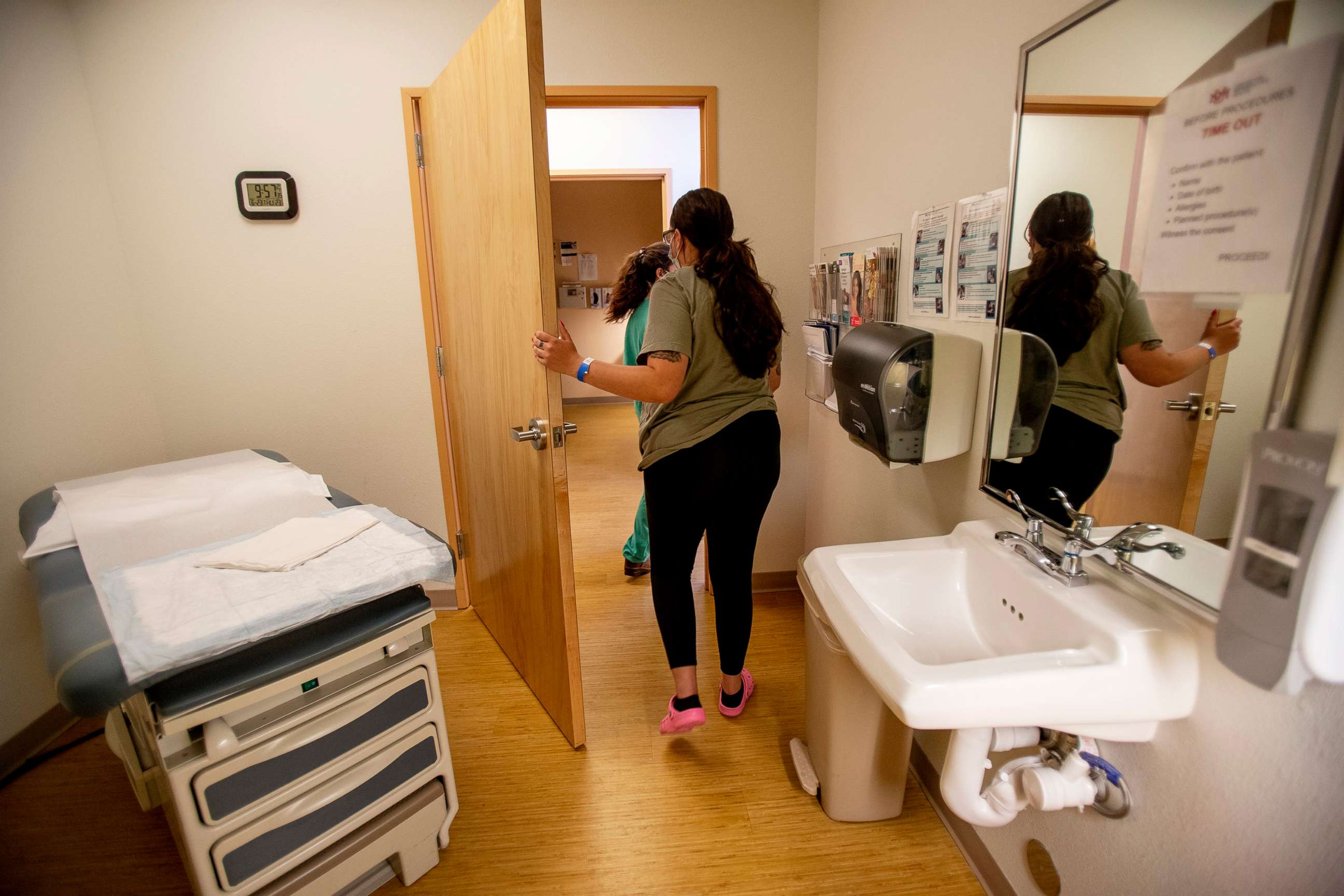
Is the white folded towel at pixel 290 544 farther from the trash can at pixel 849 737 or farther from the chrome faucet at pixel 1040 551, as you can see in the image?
the chrome faucet at pixel 1040 551

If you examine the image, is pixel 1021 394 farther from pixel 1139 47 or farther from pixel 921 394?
pixel 1139 47

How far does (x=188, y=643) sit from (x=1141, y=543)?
4.80 feet

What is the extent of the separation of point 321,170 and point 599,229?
4407 mm

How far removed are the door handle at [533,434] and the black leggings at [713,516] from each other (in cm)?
29

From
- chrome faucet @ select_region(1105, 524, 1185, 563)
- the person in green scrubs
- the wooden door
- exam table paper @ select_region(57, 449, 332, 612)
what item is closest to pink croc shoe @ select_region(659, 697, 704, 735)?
the wooden door

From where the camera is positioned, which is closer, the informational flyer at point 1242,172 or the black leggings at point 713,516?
the informational flyer at point 1242,172

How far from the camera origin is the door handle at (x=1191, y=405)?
33.8 inches

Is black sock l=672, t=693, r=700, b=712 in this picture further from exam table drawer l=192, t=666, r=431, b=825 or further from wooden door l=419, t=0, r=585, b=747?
exam table drawer l=192, t=666, r=431, b=825

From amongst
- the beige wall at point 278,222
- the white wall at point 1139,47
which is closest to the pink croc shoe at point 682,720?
the beige wall at point 278,222

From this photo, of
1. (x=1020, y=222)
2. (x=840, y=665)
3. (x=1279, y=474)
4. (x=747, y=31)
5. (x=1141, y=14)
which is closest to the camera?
(x=1279, y=474)

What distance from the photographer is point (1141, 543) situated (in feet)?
3.15

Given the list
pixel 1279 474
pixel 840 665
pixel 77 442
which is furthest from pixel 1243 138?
pixel 77 442

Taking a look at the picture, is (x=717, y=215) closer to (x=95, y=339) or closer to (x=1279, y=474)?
(x=1279, y=474)

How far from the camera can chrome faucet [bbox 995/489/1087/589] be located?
1.04 m
